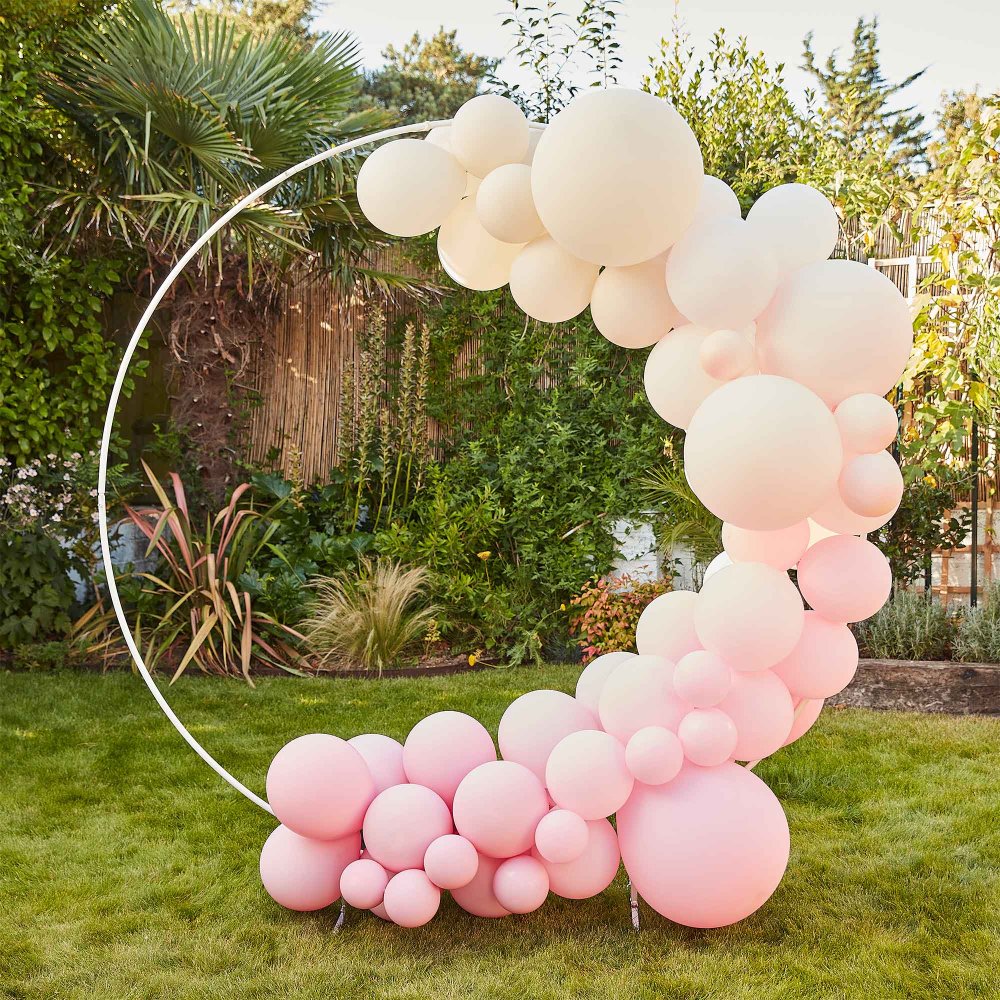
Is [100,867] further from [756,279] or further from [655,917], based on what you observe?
[756,279]

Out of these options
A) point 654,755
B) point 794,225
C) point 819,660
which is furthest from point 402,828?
point 794,225

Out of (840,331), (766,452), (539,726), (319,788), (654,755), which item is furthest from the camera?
(539,726)

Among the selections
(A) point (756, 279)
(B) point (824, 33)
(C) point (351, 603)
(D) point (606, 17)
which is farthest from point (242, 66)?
(B) point (824, 33)

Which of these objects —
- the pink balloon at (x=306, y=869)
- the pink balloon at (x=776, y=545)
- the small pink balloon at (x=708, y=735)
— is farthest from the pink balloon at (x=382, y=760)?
the pink balloon at (x=776, y=545)

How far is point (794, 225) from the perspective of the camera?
1.89 m

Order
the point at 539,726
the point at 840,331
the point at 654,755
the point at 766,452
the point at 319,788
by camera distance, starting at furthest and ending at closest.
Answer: the point at 539,726 < the point at 319,788 < the point at 654,755 < the point at 840,331 < the point at 766,452

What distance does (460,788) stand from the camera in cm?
200

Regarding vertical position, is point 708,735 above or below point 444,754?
above

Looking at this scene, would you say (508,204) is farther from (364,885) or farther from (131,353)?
(364,885)

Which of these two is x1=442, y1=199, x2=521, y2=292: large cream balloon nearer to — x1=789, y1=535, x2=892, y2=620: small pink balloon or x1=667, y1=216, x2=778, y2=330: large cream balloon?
x1=667, y1=216, x2=778, y2=330: large cream balloon

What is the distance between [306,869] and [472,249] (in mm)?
1447

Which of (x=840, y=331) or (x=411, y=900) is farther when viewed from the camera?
(x=411, y=900)

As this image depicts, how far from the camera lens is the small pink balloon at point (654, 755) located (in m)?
1.85

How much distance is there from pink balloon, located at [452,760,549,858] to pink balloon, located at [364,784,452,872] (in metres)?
0.06
